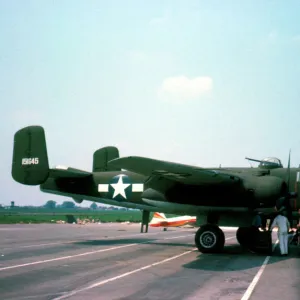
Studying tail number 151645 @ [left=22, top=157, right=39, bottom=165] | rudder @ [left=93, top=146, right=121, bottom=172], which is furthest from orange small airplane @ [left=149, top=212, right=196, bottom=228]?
tail number 151645 @ [left=22, top=157, right=39, bottom=165]

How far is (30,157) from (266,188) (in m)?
10.6

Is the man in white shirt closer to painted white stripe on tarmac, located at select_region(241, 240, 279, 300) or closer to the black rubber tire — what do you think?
painted white stripe on tarmac, located at select_region(241, 240, 279, 300)

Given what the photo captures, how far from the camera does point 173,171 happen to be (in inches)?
505

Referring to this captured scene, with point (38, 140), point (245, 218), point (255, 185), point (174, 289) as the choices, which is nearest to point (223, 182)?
point (255, 185)

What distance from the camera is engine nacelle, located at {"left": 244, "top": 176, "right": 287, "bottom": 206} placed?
1338cm

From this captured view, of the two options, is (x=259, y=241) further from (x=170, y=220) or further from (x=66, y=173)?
(x=170, y=220)

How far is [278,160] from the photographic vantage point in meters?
15.5

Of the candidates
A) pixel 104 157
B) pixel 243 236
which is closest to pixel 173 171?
pixel 243 236

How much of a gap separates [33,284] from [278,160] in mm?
10507

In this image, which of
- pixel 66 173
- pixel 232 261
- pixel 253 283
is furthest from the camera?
pixel 66 173

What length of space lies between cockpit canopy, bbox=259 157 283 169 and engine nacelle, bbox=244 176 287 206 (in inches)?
56.8

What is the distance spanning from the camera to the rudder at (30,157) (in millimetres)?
18328

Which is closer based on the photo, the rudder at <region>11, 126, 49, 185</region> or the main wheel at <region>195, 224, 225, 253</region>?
the main wheel at <region>195, 224, 225, 253</region>

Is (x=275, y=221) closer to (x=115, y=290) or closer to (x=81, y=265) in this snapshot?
(x=81, y=265)
